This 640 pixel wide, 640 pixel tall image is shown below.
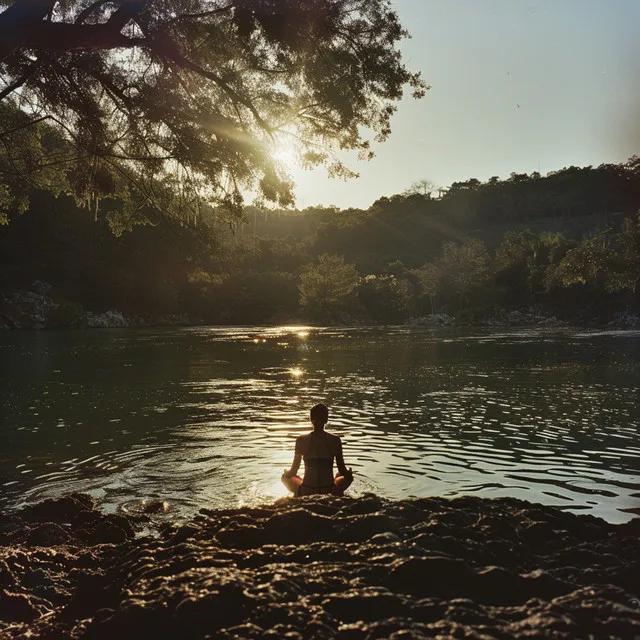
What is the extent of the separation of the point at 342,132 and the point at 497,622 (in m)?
12.1

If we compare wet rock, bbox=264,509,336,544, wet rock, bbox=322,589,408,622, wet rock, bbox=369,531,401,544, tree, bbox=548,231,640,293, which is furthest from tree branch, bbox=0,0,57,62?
tree, bbox=548,231,640,293

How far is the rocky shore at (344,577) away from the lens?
451cm

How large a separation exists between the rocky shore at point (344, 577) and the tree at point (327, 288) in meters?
109

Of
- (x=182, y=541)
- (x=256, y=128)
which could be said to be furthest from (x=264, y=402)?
(x=182, y=541)

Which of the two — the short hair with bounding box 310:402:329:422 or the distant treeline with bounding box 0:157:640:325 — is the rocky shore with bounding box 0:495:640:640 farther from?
the distant treeline with bounding box 0:157:640:325

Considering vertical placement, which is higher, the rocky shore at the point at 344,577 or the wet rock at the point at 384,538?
the wet rock at the point at 384,538

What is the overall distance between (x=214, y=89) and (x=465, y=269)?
106 m

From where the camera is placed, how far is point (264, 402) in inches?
853

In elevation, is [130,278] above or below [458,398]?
above

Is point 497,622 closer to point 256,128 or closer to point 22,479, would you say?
point 22,479

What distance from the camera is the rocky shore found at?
4.51 metres

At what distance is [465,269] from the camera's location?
381ft

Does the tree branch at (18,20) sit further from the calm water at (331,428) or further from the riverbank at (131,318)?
the riverbank at (131,318)

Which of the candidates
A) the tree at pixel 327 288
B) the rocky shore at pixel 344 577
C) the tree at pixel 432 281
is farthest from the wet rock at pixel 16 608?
the tree at pixel 432 281
